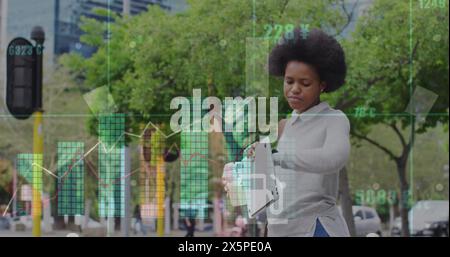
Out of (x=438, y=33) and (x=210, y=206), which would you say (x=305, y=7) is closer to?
(x=438, y=33)

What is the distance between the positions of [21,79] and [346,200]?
187cm

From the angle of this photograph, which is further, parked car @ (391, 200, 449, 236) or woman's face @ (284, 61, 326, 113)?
parked car @ (391, 200, 449, 236)

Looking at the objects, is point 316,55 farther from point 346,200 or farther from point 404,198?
point 404,198

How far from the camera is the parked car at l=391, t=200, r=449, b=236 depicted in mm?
4727

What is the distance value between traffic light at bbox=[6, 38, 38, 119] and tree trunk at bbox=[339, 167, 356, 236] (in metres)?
1.68

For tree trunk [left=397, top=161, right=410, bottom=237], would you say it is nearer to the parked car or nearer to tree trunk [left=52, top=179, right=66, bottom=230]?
the parked car

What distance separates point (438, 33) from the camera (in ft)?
15.7

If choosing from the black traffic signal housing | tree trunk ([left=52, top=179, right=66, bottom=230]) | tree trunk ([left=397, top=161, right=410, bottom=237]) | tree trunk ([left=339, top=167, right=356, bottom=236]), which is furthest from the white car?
the black traffic signal housing

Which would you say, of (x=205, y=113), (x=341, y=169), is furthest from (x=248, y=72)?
(x=341, y=169)

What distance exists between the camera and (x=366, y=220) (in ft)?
15.4

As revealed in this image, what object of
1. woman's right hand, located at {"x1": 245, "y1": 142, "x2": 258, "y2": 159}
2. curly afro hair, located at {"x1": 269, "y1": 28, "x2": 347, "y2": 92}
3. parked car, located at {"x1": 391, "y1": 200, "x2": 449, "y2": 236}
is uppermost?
curly afro hair, located at {"x1": 269, "y1": 28, "x2": 347, "y2": 92}

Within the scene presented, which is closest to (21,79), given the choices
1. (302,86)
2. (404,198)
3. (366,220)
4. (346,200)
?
(302,86)

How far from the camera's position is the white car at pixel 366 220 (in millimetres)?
A: 4613

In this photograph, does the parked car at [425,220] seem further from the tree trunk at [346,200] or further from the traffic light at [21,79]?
the traffic light at [21,79]
